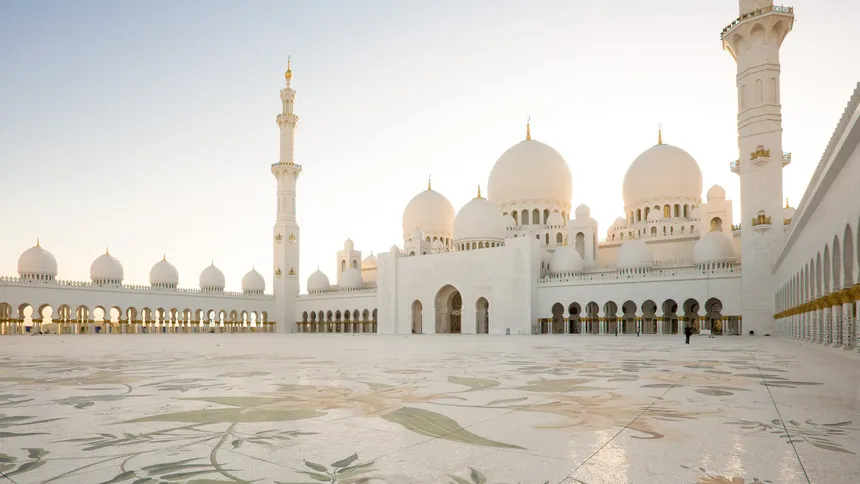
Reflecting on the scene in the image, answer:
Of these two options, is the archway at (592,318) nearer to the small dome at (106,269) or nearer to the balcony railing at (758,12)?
the balcony railing at (758,12)

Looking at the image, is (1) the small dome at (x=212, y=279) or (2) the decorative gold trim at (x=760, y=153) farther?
(1) the small dome at (x=212, y=279)

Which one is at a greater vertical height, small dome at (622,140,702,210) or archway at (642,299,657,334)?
small dome at (622,140,702,210)

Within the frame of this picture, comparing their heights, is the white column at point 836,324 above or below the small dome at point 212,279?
below

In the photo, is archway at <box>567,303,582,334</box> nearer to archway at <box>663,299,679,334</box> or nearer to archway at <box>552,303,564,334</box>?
archway at <box>552,303,564,334</box>

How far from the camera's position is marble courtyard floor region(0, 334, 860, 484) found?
233 centimetres

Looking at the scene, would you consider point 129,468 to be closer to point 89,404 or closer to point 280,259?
point 89,404

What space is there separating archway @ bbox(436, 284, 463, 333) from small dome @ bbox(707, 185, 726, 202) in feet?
51.9

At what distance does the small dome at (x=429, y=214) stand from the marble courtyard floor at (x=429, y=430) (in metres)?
39.5

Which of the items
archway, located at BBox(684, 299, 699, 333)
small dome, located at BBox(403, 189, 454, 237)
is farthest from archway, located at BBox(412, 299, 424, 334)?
archway, located at BBox(684, 299, 699, 333)

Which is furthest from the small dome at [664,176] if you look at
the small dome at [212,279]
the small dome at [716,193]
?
the small dome at [212,279]

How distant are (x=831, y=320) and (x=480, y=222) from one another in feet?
82.2

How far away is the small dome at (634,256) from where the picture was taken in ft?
103

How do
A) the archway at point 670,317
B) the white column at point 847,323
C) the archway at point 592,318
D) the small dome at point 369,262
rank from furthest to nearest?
the small dome at point 369,262 < the archway at point 592,318 < the archway at point 670,317 < the white column at point 847,323

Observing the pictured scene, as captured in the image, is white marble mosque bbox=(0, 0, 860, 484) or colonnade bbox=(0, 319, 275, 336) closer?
white marble mosque bbox=(0, 0, 860, 484)
